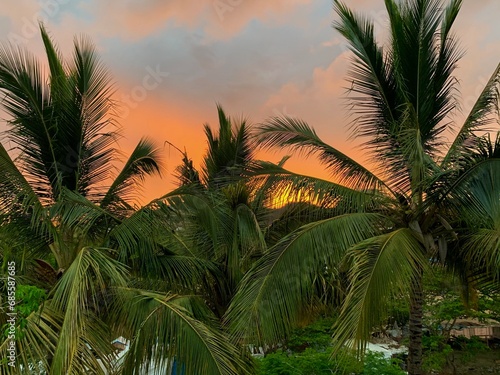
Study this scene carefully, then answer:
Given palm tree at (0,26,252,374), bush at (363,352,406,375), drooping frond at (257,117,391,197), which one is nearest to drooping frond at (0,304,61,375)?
palm tree at (0,26,252,374)

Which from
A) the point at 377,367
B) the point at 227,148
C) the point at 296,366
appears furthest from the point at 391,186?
the point at 227,148

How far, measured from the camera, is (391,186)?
23.0 feet

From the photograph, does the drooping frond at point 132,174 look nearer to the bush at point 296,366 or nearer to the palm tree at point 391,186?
the palm tree at point 391,186

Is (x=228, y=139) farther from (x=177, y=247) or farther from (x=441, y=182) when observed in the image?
(x=441, y=182)

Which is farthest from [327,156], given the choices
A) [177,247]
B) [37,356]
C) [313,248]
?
[37,356]

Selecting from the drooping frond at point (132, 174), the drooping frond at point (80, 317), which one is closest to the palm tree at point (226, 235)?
the drooping frond at point (132, 174)

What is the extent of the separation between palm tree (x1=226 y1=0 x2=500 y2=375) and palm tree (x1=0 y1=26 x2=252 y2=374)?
3.34 feet

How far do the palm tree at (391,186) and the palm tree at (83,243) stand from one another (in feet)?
3.34

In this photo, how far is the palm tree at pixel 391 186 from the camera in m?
5.25

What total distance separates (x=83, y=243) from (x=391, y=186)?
456 cm

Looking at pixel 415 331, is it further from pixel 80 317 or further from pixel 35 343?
pixel 35 343

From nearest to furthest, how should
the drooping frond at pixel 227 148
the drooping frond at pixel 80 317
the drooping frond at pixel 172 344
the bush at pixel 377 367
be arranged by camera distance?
the drooping frond at pixel 80 317, the drooping frond at pixel 172 344, the bush at pixel 377 367, the drooping frond at pixel 227 148

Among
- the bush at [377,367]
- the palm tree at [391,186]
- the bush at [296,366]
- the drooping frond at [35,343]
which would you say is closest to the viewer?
the drooping frond at [35,343]

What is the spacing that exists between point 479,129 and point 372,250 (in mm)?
2952
